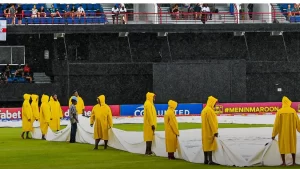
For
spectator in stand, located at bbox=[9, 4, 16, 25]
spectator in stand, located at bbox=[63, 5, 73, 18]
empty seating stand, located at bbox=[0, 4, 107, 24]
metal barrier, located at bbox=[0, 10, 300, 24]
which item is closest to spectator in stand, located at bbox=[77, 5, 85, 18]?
metal barrier, located at bbox=[0, 10, 300, 24]

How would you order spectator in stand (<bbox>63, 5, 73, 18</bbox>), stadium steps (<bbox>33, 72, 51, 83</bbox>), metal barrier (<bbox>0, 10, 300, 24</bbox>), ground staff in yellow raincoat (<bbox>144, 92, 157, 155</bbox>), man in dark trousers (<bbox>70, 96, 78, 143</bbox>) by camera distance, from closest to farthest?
ground staff in yellow raincoat (<bbox>144, 92, 157, 155</bbox>) → man in dark trousers (<bbox>70, 96, 78, 143</bbox>) → metal barrier (<bbox>0, 10, 300, 24</bbox>) → stadium steps (<bbox>33, 72, 51, 83</bbox>) → spectator in stand (<bbox>63, 5, 73, 18</bbox>)

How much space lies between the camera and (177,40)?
56.0 meters

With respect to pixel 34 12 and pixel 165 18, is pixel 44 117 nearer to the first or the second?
pixel 34 12

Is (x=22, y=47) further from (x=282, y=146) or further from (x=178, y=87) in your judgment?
(x=282, y=146)

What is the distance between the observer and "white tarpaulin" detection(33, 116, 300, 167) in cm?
1834

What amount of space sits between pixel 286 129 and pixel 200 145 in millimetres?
4248

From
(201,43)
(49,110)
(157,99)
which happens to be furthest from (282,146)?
(201,43)

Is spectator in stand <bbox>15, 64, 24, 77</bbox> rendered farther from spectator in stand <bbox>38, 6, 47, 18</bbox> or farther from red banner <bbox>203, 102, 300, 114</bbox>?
red banner <bbox>203, 102, 300, 114</bbox>

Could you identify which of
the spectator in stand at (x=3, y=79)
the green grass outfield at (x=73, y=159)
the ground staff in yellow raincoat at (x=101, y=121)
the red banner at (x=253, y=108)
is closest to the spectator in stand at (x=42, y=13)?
the spectator in stand at (x=3, y=79)

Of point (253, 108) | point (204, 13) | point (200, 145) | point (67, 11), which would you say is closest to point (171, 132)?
point (200, 145)

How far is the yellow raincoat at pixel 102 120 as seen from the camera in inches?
1000

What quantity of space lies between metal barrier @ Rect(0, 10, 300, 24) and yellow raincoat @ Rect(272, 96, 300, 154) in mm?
34733

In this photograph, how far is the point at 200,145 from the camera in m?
22.0

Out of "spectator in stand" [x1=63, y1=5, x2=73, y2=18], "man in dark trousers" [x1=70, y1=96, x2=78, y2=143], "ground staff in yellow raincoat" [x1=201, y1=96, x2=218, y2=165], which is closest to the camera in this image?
"ground staff in yellow raincoat" [x1=201, y1=96, x2=218, y2=165]
